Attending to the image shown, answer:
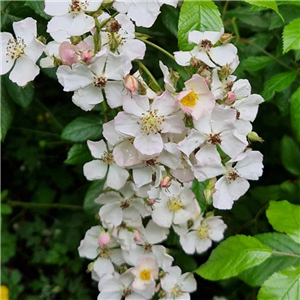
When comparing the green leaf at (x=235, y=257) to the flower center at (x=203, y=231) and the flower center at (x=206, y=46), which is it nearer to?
the flower center at (x=203, y=231)

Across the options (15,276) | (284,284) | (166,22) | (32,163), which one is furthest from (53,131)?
(284,284)

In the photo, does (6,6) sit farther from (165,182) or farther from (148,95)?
(165,182)

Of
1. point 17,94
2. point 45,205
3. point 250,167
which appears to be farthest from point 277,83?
point 45,205

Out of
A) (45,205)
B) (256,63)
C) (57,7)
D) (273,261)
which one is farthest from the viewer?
(45,205)

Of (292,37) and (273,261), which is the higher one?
(292,37)

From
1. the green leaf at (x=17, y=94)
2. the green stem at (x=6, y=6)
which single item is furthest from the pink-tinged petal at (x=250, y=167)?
the green stem at (x=6, y=6)

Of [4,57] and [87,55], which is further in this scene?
[4,57]

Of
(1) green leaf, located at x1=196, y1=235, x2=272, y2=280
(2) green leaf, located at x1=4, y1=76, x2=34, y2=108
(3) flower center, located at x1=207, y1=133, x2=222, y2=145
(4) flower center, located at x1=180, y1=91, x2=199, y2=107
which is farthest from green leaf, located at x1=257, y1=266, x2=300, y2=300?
(2) green leaf, located at x1=4, y1=76, x2=34, y2=108

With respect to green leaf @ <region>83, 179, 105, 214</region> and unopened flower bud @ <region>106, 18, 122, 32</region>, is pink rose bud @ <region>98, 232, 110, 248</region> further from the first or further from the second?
unopened flower bud @ <region>106, 18, 122, 32</region>
